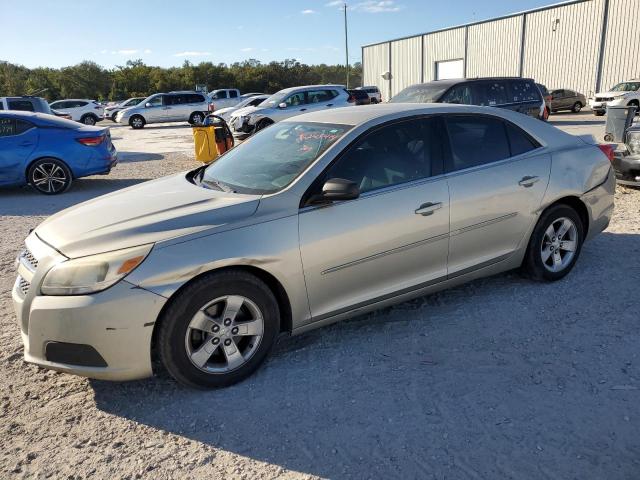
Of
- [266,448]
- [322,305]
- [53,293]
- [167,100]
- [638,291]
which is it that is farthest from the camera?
[167,100]

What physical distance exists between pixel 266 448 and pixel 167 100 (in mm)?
28933

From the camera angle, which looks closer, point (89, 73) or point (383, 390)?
point (383, 390)

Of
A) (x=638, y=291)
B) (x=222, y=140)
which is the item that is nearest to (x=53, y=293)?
(x=638, y=291)

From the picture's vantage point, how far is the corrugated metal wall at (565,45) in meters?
30.3

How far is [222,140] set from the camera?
37.8 ft

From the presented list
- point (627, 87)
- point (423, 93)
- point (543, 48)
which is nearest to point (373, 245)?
point (423, 93)

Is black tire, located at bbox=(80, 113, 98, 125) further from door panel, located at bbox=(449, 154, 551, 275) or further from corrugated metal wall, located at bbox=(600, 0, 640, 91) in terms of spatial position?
door panel, located at bbox=(449, 154, 551, 275)

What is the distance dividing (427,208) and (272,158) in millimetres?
1169

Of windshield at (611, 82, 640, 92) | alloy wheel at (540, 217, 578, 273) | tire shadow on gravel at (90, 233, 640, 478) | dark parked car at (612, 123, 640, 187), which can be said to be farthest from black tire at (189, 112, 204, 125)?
tire shadow on gravel at (90, 233, 640, 478)

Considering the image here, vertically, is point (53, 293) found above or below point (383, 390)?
above

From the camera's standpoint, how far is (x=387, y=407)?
9.40ft

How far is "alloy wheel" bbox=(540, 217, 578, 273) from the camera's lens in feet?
14.3

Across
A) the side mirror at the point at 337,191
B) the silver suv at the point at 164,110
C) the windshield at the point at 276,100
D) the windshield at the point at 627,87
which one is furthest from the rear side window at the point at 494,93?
the silver suv at the point at 164,110

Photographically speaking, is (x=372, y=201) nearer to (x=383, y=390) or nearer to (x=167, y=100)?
(x=383, y=390)
